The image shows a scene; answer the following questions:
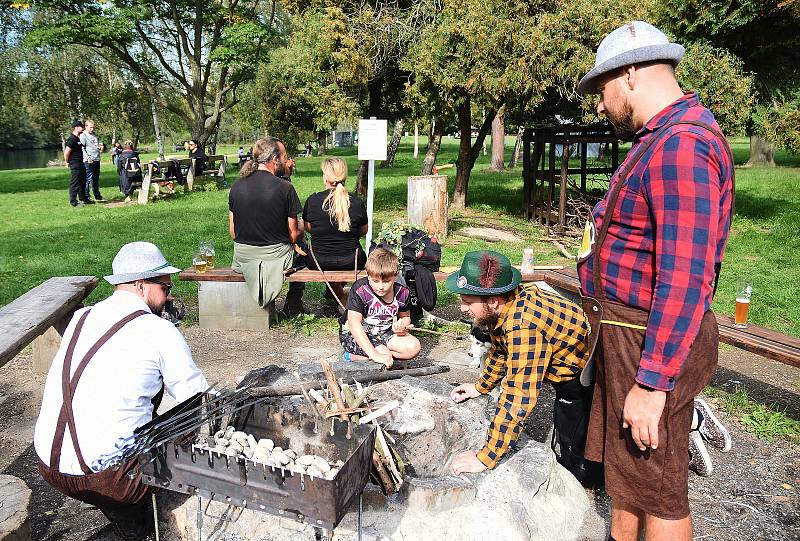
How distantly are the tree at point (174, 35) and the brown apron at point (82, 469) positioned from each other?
761 inches

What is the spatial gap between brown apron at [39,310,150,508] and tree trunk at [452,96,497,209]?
1143 cm

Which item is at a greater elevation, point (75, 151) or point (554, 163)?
point (75, 151)

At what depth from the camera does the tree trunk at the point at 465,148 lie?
13.7 meters

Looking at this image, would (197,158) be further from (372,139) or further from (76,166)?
(372,139)

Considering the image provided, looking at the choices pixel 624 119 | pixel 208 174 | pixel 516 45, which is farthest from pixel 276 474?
pixel 208 174

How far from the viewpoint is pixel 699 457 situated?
3477 millimetres

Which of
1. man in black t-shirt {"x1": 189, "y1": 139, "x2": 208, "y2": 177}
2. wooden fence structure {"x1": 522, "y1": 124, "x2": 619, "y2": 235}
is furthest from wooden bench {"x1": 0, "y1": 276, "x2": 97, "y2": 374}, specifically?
man in black t-shirt {"x1": 189, "y1": 139, "x2": 208, "y2": 177}

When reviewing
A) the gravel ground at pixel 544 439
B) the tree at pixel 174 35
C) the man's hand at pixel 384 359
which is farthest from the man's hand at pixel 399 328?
the tree at pixel 174 35

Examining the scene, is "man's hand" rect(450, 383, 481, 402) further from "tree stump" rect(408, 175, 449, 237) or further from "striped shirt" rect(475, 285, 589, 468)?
"tree stump" rect(408, 175, 449, 237)

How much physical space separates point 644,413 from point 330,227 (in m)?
4.65

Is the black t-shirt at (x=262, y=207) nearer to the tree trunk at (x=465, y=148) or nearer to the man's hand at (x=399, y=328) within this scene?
the man's hand at (x=399, y=328)

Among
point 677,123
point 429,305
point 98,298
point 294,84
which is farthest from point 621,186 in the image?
point 294,84

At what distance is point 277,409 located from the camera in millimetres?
3088

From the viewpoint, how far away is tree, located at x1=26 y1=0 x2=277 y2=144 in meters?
19.1
